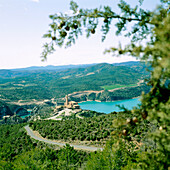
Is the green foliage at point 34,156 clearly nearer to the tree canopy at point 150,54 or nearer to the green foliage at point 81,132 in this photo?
the green foliage at point 81,132

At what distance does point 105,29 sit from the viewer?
367 cm

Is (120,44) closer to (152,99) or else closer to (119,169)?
(152,99)

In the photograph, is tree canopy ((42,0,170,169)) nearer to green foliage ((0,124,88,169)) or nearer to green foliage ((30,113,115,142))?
green foliage ((0,124,88,169))

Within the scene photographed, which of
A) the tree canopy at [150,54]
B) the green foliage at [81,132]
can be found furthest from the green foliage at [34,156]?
the tree canopy at [150,54]

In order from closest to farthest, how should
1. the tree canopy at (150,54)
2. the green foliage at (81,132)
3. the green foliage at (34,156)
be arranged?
the tree canopy at (150,54), the green foliage at (34,156), the green foliage at (81,132)

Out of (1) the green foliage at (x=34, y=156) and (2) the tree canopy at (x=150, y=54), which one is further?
(1) the green foliage at (x=34, y=156)

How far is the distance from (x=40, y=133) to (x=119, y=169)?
1226 inches

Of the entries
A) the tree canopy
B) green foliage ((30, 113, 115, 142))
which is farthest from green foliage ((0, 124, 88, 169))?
the tree canopy

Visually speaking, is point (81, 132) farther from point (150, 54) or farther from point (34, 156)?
point (150, 54)

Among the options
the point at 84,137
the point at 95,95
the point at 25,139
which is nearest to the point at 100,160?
the point at 84,137

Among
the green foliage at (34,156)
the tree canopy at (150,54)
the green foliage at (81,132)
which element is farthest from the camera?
the green foliage at (81,132)

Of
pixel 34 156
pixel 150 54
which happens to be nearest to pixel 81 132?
pixel 34 156

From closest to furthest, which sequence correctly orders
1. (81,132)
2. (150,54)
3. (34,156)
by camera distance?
(150,54) → (34,156) → (81,132)

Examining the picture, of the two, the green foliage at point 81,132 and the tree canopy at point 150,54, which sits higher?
the tree canopy at point 150,54
